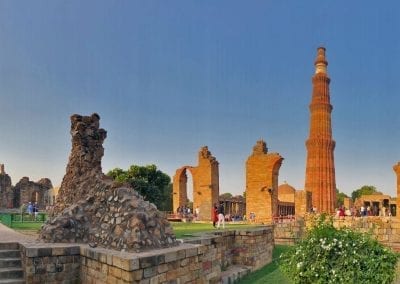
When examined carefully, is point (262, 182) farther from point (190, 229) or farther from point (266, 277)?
point (266, 277)

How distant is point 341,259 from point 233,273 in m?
4.35

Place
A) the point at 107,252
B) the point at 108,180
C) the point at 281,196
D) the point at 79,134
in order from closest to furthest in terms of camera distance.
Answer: the point at 107,252, the point at 108,180, the point at 79,134, the point at 281,196

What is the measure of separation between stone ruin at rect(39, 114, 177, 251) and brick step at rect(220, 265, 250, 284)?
3313 millimetres

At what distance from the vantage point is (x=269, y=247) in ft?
41.8

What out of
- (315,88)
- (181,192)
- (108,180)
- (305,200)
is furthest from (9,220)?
(315,88)

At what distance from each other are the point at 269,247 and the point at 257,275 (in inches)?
102

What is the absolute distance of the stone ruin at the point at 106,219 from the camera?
5.62 metres

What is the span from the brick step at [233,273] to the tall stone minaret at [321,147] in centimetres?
4296

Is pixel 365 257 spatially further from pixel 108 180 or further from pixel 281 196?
pixel 281 196

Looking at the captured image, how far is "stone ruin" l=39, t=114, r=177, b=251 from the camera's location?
18.4 ft

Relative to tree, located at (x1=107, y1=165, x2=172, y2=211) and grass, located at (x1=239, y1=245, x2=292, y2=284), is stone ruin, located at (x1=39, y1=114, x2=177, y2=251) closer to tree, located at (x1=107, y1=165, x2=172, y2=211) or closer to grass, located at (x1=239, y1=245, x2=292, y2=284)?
grass, located at (x1=239, y1=245, x2=292, y2=284)

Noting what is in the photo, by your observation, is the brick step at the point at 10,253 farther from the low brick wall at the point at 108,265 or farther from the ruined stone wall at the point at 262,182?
the ruined stone wall at the point at 262,182

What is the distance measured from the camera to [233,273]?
951 centimetres

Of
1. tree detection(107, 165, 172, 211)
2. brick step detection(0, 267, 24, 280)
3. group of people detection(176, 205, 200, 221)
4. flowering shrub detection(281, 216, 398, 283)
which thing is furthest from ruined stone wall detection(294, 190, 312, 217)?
brick step detection(0, 267, 24, 280)
